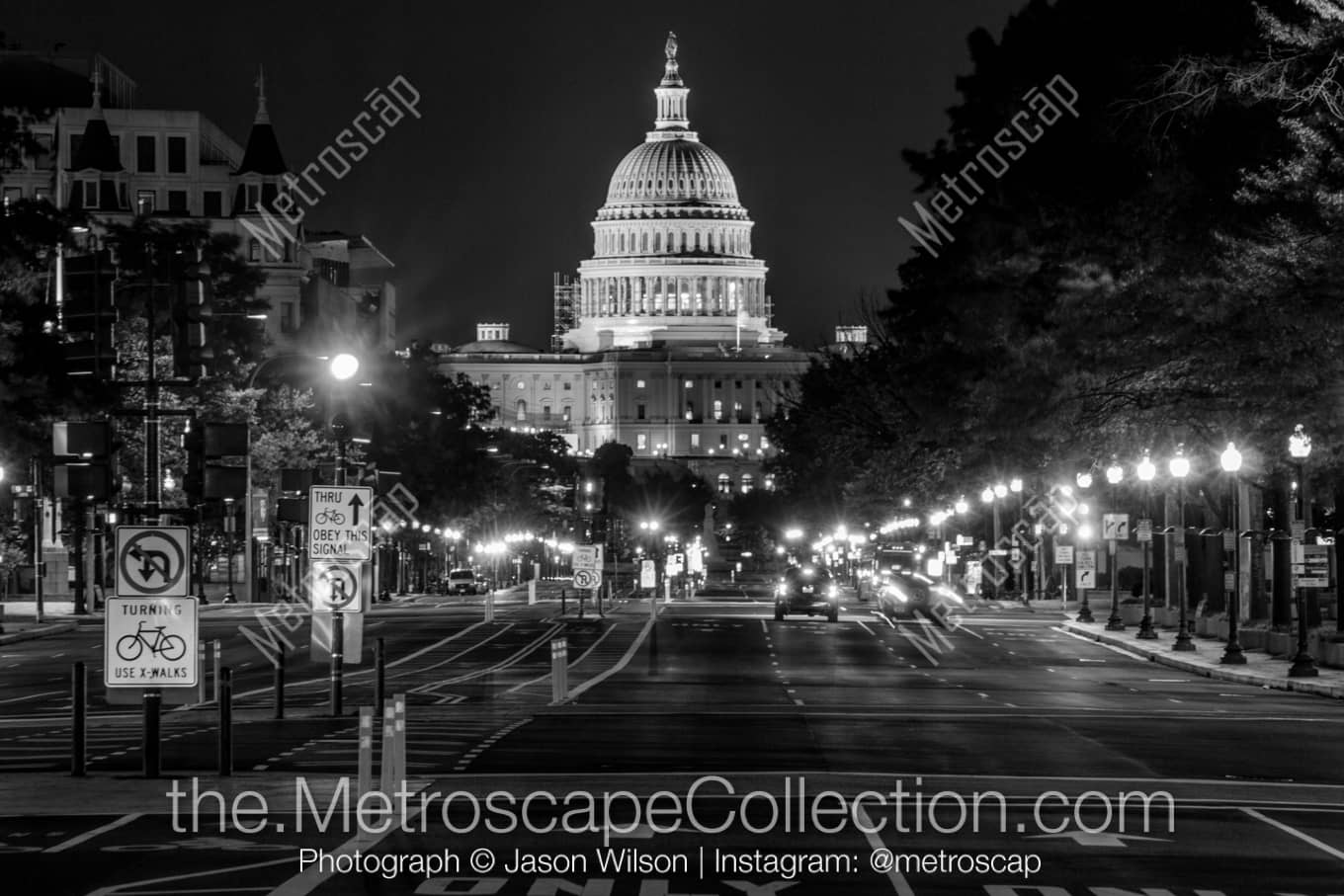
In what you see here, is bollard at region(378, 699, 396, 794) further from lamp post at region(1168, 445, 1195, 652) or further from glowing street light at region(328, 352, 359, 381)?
lamp post at region(1168, 445, 1195, 652)

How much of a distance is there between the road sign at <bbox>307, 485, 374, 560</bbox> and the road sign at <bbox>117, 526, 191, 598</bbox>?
30.3 feet

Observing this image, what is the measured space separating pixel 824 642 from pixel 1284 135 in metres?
20.6

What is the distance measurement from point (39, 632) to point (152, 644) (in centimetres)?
4704

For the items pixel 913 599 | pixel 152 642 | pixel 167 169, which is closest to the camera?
pixel 152 642

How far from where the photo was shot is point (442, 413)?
4857 inches

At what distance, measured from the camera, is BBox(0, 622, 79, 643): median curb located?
6550 cm

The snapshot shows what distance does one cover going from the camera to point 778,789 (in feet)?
75.4

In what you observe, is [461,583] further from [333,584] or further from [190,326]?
[190,326]

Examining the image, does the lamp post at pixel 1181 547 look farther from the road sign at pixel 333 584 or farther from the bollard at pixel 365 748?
the bollard at pixel 365 748

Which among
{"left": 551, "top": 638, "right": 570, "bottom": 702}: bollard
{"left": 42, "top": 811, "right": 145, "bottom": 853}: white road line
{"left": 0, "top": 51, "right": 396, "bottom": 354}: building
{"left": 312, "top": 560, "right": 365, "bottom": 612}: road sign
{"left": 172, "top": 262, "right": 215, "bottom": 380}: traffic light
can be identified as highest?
{"left": 0, "top": 51, "right": 396, "bottom": 354}: building

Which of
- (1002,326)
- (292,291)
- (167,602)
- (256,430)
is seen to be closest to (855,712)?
(167,602)

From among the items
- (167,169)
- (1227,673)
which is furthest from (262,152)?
(1227,673)

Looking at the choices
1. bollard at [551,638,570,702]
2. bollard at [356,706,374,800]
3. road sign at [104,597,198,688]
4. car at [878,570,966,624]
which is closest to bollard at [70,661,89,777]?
road sign at [104,597,198,688]

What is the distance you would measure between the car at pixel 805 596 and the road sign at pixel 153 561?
2174 inches
